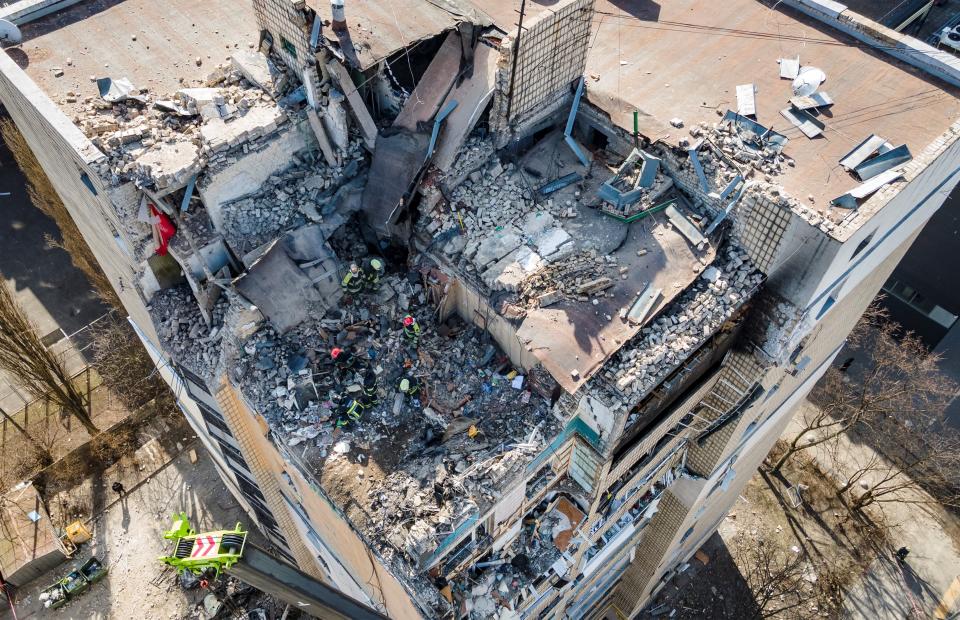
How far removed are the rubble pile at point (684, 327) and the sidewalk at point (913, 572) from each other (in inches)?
896

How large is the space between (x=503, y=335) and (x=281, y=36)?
8.90 meters

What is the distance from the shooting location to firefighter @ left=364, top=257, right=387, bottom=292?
1709 cm

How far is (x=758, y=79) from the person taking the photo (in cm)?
1798

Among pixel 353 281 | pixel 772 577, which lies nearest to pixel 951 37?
pixel 772 577

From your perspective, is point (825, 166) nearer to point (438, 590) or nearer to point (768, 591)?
point (438, 590)

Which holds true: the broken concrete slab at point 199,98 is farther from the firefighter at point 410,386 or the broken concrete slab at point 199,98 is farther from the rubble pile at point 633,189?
the rubble pile at point 633,189

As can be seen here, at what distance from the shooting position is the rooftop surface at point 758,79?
16.4 meters

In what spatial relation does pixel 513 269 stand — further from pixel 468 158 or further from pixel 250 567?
pixel 250 567

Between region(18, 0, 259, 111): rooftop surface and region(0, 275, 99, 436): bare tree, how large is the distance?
1633 cm

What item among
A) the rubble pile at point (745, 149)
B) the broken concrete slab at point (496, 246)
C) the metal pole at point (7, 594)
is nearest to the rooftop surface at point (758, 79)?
the rubble pile at point (745, 149)

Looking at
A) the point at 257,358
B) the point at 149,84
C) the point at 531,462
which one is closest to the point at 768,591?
the point at 531,462

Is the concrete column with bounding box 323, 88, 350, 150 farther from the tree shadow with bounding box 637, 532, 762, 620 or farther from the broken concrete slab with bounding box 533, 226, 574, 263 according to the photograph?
the tree shadow with bounding box 637, 532, 762, 620

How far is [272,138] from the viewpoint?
16500 millimetres

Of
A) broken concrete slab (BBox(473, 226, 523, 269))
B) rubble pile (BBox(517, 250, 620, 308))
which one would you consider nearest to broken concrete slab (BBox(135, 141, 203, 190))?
broken concrete slab (BBox(473, 226, 523, 269))
